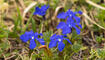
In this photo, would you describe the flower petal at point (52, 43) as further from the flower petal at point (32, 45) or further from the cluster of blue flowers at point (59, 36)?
the flower petal at point (32, 45)

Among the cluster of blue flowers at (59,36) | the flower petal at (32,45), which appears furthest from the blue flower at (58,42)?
the flower petal at (32,45)

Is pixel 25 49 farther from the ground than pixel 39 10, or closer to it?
closer to it

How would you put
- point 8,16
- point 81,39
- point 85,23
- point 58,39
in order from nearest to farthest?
1. point 58,39
2. point 81,39
3. point 85,23
4. point 8,16

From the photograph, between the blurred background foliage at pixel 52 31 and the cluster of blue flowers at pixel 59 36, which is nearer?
the cluster of blue flowers at pixel 59 36

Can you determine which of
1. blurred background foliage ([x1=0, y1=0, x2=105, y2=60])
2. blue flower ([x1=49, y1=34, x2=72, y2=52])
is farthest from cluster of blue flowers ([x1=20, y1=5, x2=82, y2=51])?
blurred background foliage ([x1=0, y1=0, x2=105, y2=60])

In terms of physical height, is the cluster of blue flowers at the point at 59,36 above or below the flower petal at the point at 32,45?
above

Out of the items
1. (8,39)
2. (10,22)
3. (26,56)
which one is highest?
(10,22)

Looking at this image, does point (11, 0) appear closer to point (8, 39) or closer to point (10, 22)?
point (10, 22)

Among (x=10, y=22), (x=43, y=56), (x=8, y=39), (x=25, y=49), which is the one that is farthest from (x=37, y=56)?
(x=10, y=22)
